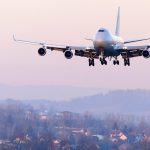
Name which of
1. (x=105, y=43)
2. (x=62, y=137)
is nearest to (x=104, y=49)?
(x=105, y=43)

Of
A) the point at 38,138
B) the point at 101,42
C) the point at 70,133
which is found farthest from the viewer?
the point at 70,133

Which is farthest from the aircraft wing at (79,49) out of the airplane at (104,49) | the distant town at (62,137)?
the distant town at (62,137)

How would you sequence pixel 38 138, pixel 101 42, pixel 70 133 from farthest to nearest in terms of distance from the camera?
pixel 70 133 < pixel 38 138 < pixel 101 42

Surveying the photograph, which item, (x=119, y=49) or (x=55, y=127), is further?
(x=55, y=127)

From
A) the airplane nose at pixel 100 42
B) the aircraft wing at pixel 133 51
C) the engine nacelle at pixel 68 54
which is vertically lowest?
the engine nacelle at pixel 68 54

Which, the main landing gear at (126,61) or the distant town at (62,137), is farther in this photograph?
the distant town at (62,137)

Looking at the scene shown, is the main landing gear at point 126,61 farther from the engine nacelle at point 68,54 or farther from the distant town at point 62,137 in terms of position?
the distant town at point 62,137

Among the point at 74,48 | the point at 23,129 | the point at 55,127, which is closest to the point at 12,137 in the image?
the point at 23,129

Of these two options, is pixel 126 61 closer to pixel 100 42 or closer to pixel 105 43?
pixel 105 43

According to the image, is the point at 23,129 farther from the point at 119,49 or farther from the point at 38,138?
the point at 119,49
